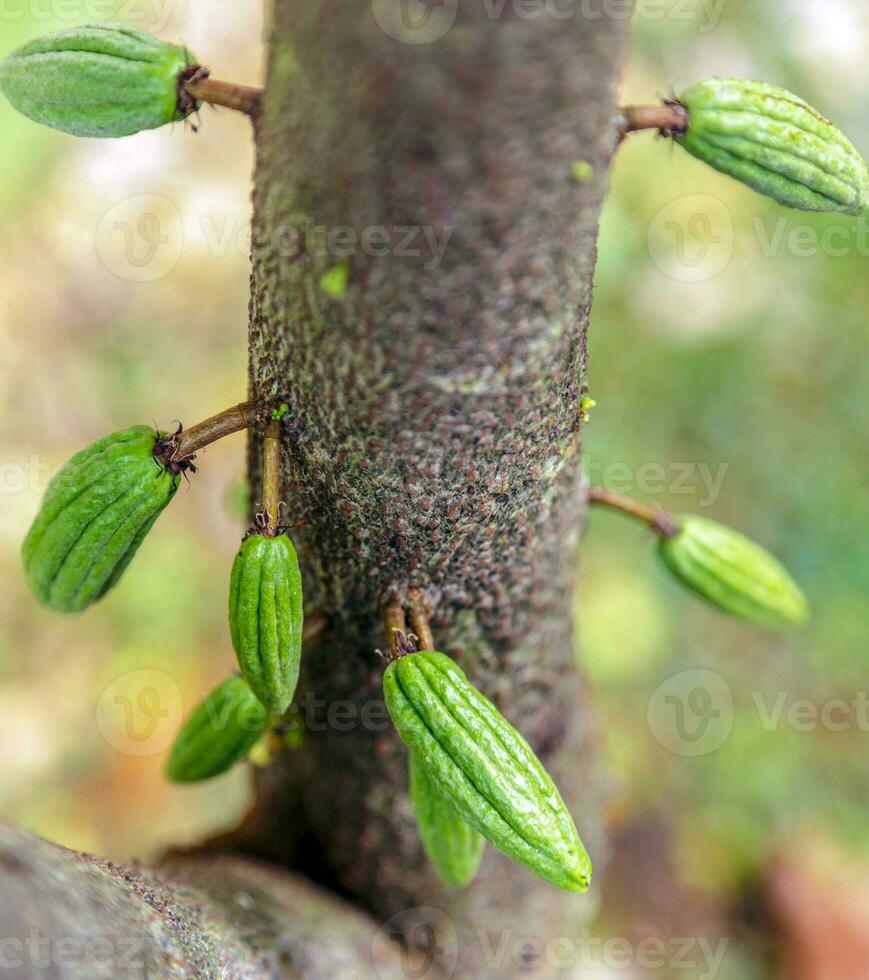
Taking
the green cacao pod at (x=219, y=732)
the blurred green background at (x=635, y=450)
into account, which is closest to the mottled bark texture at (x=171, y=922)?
the green cacao pod at (x=219, y=732)

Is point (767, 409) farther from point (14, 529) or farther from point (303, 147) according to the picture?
point (303, 147)

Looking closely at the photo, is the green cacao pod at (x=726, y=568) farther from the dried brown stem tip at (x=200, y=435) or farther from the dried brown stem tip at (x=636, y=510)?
the dried brown stem tip at (x=200, y=435)

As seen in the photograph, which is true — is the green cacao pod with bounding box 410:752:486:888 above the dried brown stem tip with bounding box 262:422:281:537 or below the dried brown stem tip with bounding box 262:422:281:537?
below

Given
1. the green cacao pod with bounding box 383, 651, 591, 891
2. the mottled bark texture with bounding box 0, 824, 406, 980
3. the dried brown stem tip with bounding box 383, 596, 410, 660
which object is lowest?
the mottled bark texture with bounding box 0, 824, 406, 980

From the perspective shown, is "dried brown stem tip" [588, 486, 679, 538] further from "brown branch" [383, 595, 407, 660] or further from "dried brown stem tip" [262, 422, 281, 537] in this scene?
"dried brown stem tip" [262, 422, 281, 537]

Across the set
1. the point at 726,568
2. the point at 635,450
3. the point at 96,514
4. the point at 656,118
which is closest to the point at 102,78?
the point at 96,514

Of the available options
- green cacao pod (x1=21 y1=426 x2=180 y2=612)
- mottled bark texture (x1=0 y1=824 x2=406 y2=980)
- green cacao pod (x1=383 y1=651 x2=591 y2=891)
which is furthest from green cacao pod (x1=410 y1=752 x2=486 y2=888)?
green cacao pod (x1=21 y1=426 x2=180 y2=612)

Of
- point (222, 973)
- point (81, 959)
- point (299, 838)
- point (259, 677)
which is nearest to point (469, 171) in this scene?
Answer: point (259, 677)

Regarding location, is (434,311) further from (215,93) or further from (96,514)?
(96,514)
